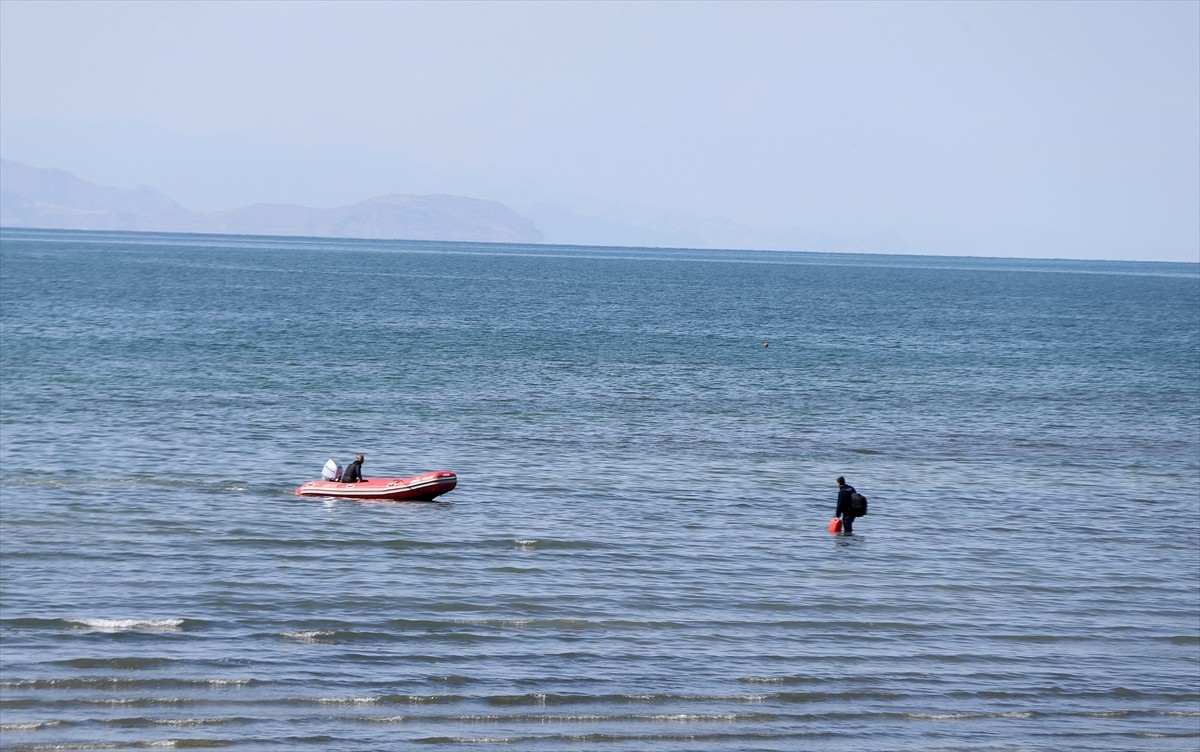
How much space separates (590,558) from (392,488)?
7927 millimetres

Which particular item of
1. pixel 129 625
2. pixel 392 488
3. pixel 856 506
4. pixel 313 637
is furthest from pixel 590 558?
pixel 129 625

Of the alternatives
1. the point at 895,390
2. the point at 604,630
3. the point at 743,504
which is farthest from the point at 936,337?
the point at 604,630

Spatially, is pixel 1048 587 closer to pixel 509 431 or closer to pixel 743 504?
pixel 743 504

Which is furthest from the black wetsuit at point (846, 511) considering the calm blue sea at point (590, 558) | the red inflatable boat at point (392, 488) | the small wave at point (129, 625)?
the small wave at point (129, 625)

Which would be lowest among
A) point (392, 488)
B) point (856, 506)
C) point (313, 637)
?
point (392, 488)

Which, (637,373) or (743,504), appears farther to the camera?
(637,373)

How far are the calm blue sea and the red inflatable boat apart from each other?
445mm

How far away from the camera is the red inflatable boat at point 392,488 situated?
31.4m

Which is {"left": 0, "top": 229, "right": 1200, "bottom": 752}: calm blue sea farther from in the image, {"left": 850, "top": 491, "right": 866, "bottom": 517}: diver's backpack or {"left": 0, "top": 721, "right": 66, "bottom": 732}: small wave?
{"left": 850, "top": 491, "right": 866, "bottom": 517}: diver's backpack

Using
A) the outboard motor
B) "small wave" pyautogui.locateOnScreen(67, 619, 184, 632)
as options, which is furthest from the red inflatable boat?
"small wave" pyautogui.locateOnScreen(67, 619, 184, 632)

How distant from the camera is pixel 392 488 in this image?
→ 3192cm

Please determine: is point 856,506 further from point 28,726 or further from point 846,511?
point 28,726

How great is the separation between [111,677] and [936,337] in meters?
78.4

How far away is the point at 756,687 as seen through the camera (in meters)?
18.1
